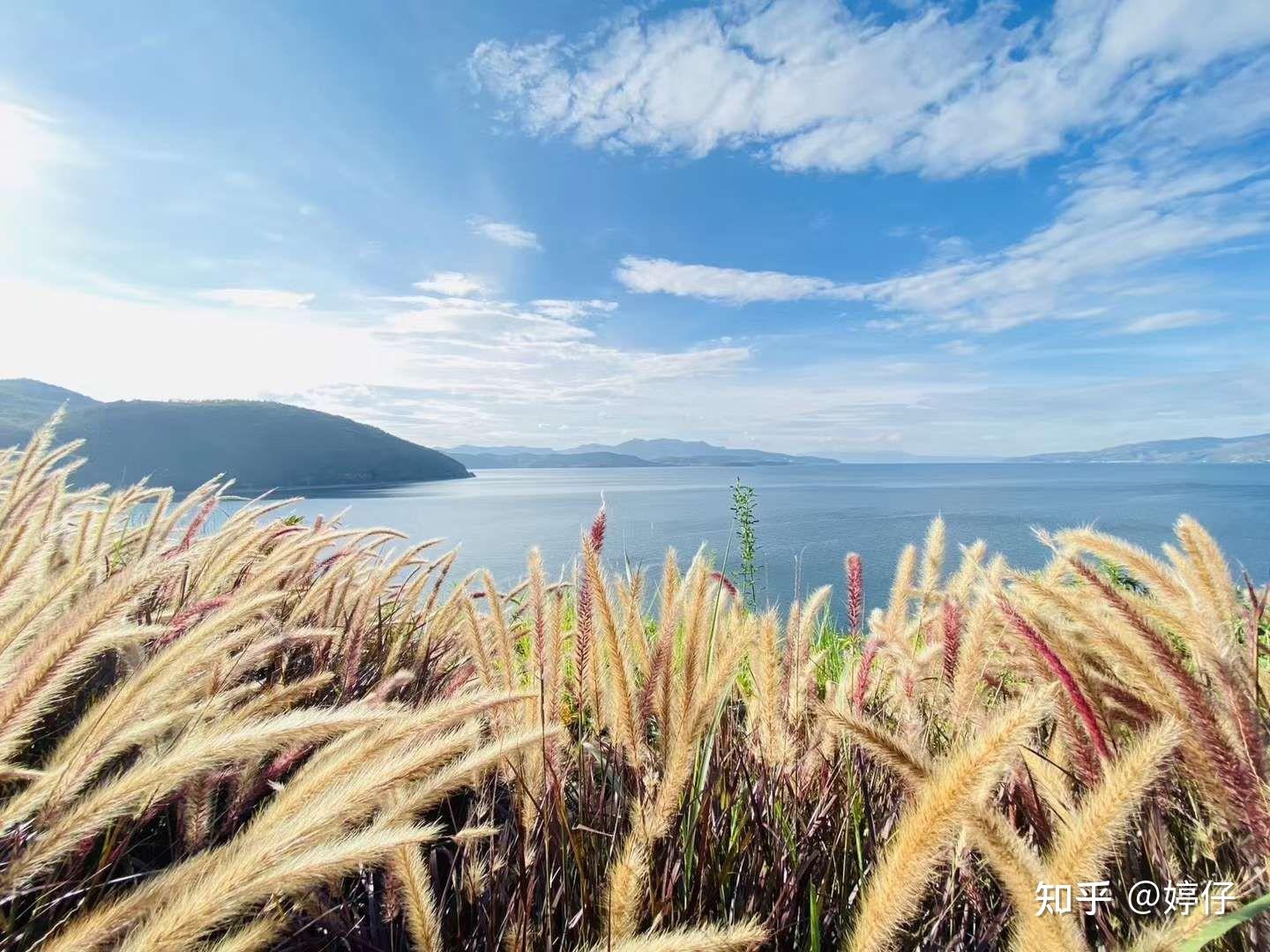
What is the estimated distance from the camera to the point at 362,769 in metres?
0.98

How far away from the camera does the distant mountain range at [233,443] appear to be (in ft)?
341

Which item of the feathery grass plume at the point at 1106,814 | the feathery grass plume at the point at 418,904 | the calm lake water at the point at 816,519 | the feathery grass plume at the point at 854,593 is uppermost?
the feathery grass plume at the point at 1106,814

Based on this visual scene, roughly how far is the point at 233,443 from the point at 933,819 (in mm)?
138943

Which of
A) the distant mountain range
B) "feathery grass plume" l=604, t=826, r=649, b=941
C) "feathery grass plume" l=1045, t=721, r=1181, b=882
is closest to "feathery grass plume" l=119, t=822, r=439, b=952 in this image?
"feathery grass plume" l=604, t=826, r=649, b=941

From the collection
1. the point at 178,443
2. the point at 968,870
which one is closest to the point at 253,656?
the point at 968,870

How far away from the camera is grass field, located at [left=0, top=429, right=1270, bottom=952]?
0.83 metres

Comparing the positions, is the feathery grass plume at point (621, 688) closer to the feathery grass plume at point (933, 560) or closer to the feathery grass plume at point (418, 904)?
the feathery grass plume at point (418, 904)

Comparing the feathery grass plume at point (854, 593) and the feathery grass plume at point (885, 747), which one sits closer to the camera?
the feathery grass plume at point (885, 747)

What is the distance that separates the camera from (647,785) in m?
1.46

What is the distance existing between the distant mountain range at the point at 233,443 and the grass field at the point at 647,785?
10127 cm

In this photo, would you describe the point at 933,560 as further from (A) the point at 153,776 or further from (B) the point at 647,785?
(A) the point at 153,776

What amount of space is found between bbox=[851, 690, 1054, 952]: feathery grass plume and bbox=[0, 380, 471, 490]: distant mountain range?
102 m

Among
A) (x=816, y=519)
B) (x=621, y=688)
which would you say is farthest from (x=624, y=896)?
(x=816, y=519)

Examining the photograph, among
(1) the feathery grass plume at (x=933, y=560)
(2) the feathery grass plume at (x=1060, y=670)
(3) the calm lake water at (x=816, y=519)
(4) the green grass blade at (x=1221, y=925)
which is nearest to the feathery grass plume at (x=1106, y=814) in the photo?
(4) the green grass blade at (x=1221, y=925)
